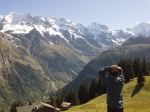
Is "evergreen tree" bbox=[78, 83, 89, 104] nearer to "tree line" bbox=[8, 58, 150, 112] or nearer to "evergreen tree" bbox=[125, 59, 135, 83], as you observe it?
"tree line" bbox=[8, 58, 150, 112]

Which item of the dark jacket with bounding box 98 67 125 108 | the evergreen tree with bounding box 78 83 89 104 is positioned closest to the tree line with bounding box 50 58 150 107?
the evergreen tree with bounding box 78 83 89 104

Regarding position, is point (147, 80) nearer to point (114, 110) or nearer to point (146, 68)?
point (146, 68)

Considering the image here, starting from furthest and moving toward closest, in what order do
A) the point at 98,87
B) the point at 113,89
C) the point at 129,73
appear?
the point at 98,87 → the point at 129,73 → the point at 113,89

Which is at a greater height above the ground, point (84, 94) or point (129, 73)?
point (129, 73)

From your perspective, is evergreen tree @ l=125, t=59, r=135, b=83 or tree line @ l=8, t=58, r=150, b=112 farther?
tree line @ l=8, t=58, r=150, b=112

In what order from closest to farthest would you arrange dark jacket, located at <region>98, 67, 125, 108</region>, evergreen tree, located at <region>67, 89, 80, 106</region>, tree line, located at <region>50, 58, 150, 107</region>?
dark jacket, located at <region>98, 67, 125, 108</region> → tree line, located at <region>50, 58, 150, 107</region> → evergreen tree, located at <region>67, 89, 80, 106</region>

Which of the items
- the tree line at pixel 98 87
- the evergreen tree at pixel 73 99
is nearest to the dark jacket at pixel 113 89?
the tree line at pixel 98 87

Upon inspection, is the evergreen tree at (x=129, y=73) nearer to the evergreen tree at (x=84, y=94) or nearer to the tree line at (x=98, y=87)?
the tree line at (x=98, y=87)

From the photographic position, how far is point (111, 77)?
12938 mm

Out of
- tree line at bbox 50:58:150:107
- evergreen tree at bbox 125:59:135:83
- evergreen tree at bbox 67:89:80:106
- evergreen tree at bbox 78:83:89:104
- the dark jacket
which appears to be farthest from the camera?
evergreen tree at bbox 78:83:89:104

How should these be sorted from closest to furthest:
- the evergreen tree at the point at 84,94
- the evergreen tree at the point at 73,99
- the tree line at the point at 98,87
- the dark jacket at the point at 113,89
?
the dark jacket at the point at 113,89
the tree line at the point at 98,87
the evergreen tree at the point at 73,99
the evergreen tree at the point at 84,94

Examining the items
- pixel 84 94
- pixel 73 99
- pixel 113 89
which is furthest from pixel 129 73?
pixel 113 89

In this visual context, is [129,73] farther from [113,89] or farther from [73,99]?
[113,89]

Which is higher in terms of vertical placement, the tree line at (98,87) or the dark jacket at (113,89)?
the dark jacket at (113,89)
